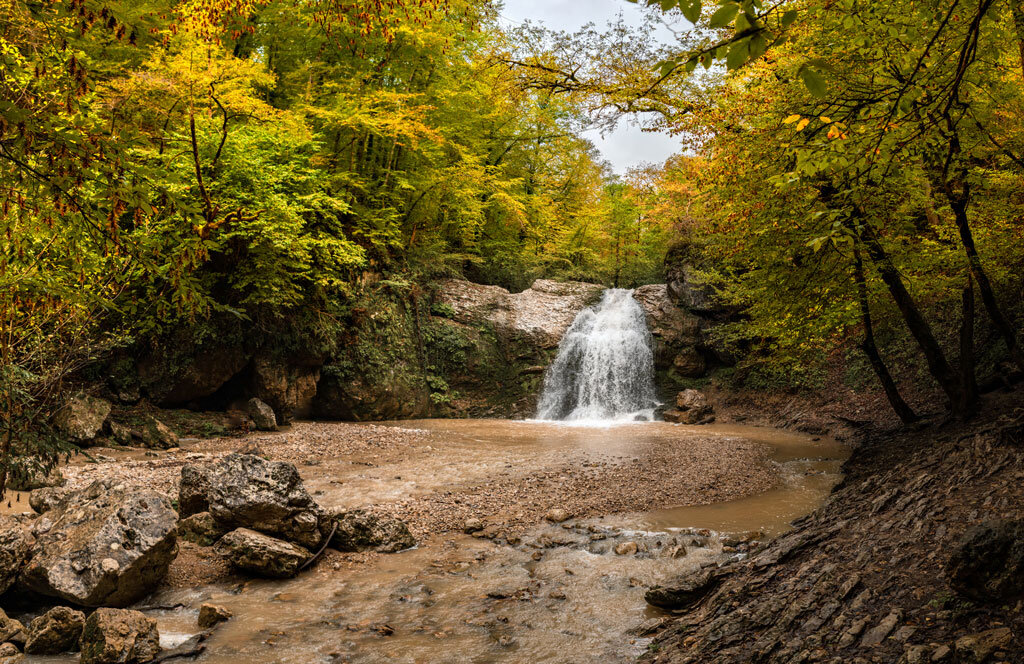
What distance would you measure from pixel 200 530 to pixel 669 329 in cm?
1552

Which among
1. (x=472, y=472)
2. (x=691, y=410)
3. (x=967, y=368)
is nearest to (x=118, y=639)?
(x=472, y=472)

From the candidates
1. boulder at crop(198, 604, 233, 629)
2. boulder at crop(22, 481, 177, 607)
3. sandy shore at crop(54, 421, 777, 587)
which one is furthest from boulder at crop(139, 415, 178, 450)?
boulder at crop(198, 604, 233, 629)

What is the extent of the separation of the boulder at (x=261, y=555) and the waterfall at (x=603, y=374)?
1210 centimetres

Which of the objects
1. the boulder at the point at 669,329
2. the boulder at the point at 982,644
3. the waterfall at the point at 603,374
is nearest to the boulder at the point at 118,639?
the boulder at the point at 982,644

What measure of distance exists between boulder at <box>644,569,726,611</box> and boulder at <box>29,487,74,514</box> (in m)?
5.44

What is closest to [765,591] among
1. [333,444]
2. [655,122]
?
[655,122]

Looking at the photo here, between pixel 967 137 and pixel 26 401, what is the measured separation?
965cm

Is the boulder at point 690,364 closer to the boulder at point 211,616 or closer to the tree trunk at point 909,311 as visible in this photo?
the tree trunk at point 909,311

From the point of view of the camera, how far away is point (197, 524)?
17.3ft

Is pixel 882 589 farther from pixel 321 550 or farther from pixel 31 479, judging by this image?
pixel 31 479

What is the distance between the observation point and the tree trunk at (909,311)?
6180 millimetres

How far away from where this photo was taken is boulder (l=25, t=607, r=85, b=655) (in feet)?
11.2

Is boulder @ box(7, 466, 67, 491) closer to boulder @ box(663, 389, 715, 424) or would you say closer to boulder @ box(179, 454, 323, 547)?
boulder @ box(179, 454, 323, 547)

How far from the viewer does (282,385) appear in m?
12.6
